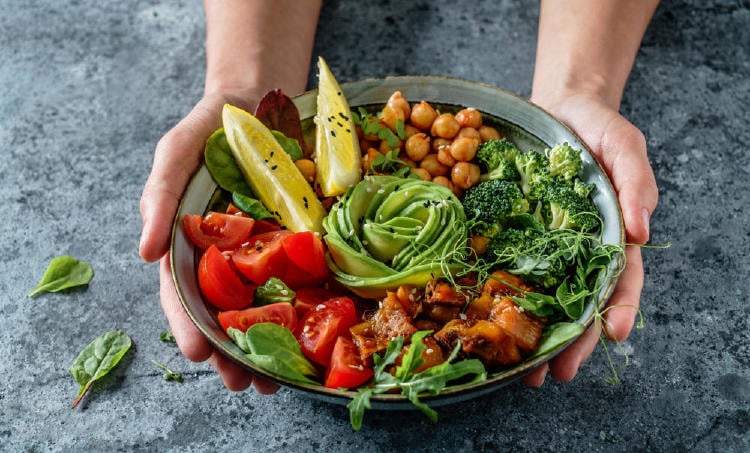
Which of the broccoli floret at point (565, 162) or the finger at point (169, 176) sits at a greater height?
the broccoli floret at point (565, 162)

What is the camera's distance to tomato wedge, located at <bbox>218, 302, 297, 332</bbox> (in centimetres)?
259

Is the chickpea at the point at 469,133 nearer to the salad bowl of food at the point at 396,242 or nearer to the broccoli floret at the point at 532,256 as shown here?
the salad bowl of food at the point at 396,242

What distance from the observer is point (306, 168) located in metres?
3.12

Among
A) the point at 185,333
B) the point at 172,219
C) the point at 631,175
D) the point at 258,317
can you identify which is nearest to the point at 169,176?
the point at 172,219

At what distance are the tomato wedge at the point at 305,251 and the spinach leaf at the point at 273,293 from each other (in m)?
0.10

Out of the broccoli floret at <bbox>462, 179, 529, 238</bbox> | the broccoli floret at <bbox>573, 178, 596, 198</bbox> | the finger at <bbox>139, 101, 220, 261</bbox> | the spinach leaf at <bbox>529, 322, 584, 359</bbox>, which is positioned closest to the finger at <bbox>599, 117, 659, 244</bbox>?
the broccoli floret at <bbox>573, 178, 596, 198</bbox>

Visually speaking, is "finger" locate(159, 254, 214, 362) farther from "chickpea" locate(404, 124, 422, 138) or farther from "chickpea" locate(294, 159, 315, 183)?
"chickpea" locate(404, 124, 422, 138)

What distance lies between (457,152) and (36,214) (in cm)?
205

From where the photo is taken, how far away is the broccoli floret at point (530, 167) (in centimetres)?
297

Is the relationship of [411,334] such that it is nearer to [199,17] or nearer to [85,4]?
[199,17]

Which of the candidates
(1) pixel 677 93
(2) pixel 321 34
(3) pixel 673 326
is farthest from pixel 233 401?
(1) pixel 677 93

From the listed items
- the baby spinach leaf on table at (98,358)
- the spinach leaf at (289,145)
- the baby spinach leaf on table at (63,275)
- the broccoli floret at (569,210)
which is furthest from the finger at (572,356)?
the baby spinach leaf on table at (63,275)

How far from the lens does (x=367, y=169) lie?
3.14 meters

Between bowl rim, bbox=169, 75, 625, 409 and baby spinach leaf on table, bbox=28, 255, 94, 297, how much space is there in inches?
31.8
